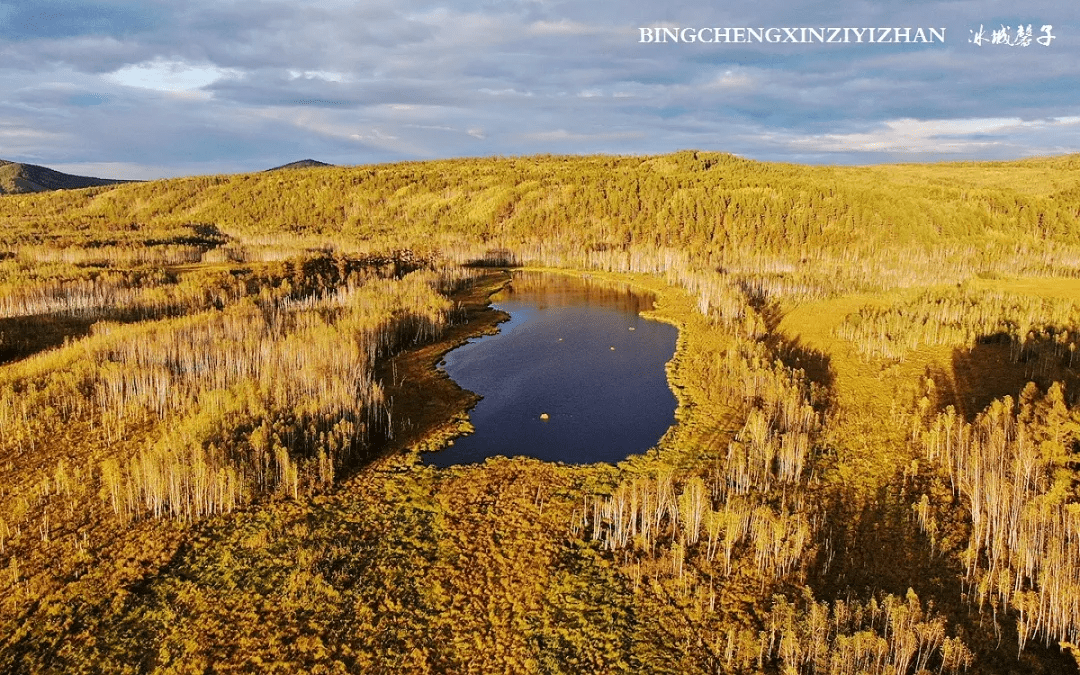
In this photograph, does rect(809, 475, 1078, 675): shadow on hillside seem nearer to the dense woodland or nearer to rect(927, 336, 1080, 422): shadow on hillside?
the dense woodland

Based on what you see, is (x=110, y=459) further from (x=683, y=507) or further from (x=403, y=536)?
(x=683, y=507)

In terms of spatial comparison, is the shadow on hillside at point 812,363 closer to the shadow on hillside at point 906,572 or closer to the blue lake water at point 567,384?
the blue lake water at point 567,384

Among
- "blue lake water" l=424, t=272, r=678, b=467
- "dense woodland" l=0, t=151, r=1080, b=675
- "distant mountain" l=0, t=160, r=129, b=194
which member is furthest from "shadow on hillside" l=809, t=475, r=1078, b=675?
"distant mountain" l=0, t=160, r=129, b=194

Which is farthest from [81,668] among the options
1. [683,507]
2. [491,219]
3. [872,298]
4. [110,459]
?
[491,219]

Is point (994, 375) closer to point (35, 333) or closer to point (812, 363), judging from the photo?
point (812, 363)

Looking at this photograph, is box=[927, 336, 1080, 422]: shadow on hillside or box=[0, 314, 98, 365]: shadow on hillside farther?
box=[0, 314, 98, 365]: shadow on hillside

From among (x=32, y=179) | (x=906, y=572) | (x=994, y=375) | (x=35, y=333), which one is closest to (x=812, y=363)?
(x=994, y=375)
